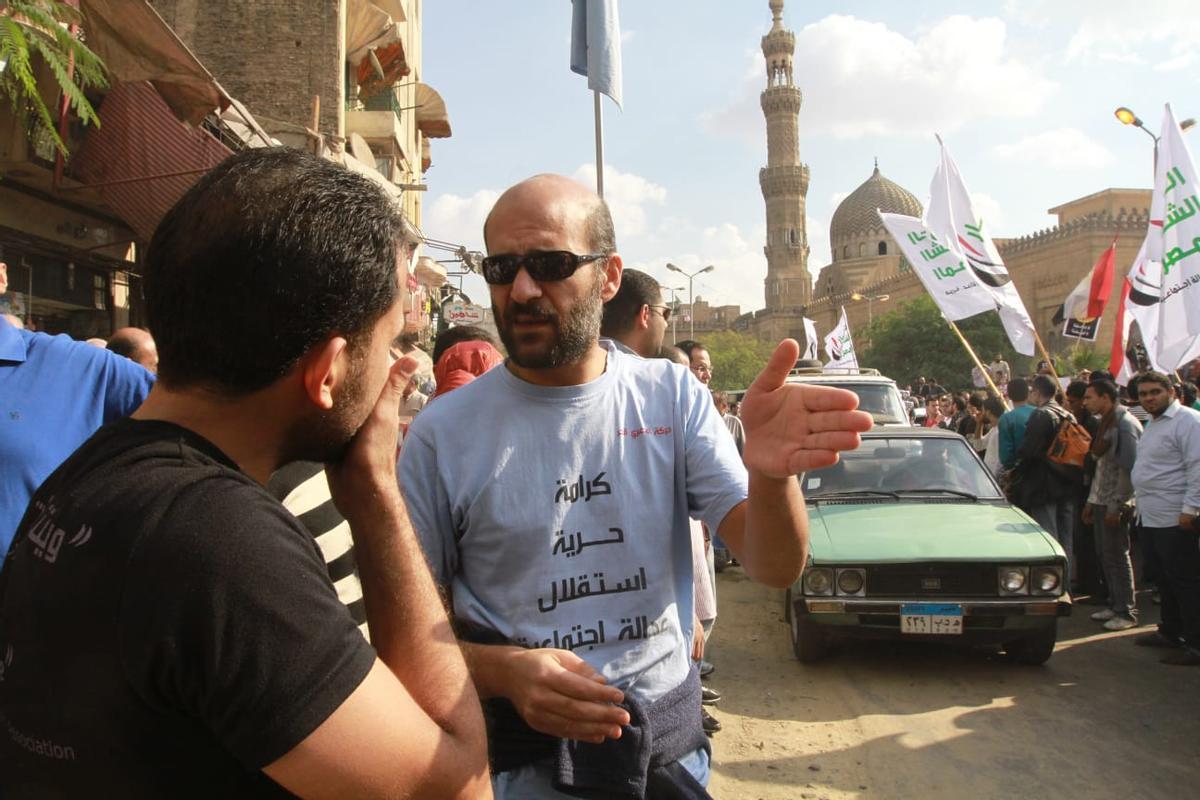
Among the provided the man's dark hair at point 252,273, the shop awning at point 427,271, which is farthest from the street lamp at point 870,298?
the man's dark hair at point 252,273

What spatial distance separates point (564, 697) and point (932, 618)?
472 cm

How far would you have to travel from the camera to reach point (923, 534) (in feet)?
19.9

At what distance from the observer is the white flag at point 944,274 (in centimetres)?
974

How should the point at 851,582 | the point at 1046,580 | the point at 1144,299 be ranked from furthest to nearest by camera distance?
the point at 1144,299, the point at 851,582, the point at 1046,580

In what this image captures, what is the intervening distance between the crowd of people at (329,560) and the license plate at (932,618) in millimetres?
4223

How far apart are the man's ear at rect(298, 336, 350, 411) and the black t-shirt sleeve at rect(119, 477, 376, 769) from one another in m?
0.20

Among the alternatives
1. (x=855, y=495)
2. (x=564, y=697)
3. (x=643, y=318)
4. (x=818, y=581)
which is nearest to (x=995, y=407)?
(x=855, y=495)

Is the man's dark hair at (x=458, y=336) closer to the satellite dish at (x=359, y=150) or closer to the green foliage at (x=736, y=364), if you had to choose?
the satellite dish at (x=359, y=150)

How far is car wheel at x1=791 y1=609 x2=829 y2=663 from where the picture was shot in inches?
238

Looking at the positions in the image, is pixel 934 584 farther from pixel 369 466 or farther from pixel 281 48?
pixel 281 48

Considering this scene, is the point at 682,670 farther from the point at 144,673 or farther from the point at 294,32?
the point at 294,32

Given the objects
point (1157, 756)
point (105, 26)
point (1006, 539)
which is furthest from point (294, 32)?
point (1157, 756)

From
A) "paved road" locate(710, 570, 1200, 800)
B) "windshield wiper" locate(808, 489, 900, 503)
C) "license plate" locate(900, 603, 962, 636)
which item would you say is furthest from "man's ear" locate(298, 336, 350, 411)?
"windshield wiper" locate(808, 489, 900, 503)

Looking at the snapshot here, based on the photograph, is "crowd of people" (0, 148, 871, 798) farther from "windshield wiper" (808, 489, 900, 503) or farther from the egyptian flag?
the egyptian flag
